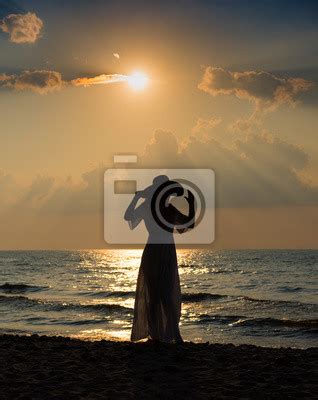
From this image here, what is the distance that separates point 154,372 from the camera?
816cm

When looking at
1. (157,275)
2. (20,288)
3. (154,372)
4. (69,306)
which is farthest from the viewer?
(20,288)

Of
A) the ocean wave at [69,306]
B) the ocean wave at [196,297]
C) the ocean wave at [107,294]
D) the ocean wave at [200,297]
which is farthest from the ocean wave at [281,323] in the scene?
the ocean wave at [107,294]

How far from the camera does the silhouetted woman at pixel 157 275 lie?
10.1 metres

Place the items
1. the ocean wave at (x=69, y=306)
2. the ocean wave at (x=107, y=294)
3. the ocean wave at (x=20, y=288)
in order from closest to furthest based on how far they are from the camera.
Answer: the ocean wave at (x=69, y=306) → the ocean wave at (x=107, y=294) → the ocean wave at (x=20, y=288)

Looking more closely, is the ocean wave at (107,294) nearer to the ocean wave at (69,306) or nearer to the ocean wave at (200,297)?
the ocean wave at (200,297)

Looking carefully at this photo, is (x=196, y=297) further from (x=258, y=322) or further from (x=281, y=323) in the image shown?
(x=281, y=323)

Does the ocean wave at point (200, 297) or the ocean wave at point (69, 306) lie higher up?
the ocean wave at point (69, 306)

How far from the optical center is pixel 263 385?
753 centimetres

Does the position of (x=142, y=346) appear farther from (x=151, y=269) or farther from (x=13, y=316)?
(x=13, y=316)

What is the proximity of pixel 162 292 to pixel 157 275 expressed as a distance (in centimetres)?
28

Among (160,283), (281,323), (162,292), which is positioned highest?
(160,283)

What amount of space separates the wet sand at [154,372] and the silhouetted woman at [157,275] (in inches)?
14.0

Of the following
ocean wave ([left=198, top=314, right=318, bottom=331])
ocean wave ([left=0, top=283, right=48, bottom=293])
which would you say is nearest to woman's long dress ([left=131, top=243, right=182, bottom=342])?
ocean wave ([left=198, top=314, right=318, bottom=331])

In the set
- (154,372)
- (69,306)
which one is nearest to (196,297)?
(69,306)
